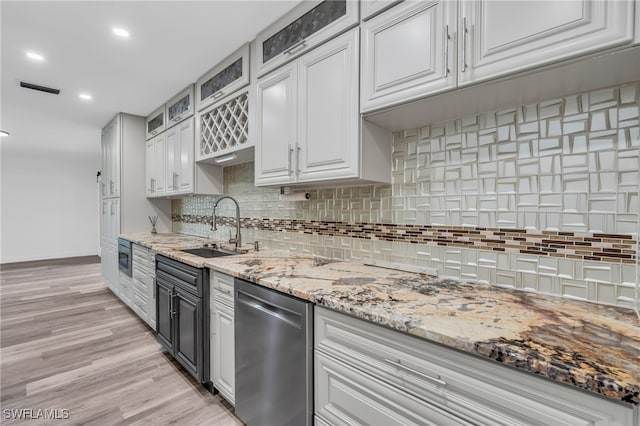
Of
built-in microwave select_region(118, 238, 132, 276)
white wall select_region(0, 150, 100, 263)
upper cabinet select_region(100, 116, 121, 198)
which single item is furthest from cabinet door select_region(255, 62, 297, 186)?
white wall select_region(0, 150, 100, 263)

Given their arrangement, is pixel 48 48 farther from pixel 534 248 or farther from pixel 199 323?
pixel 534 248

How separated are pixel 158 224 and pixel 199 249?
201cm

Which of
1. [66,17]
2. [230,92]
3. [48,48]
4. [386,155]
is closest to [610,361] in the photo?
[386,155]

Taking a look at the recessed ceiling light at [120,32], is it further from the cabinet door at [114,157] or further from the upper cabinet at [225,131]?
the cabinet door at [114,157]

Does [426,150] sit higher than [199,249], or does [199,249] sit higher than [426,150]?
[426,150]

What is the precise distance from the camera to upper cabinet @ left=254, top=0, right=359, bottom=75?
1.54m

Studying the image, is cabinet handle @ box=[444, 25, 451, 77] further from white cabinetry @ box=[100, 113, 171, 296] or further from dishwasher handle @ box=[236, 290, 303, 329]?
white cabinetry @ box=[100, 113, 171, 296]

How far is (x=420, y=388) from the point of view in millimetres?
895

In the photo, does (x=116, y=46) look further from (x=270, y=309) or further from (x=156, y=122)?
(x=270, y=309)

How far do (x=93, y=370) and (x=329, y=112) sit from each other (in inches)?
103

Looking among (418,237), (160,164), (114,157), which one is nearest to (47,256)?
(114,157)

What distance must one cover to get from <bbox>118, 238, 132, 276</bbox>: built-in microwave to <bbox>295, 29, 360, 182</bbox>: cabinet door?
8.91 ft

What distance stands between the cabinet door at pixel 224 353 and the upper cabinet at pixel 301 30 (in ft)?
5.26

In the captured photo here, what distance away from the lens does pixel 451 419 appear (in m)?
0.83
